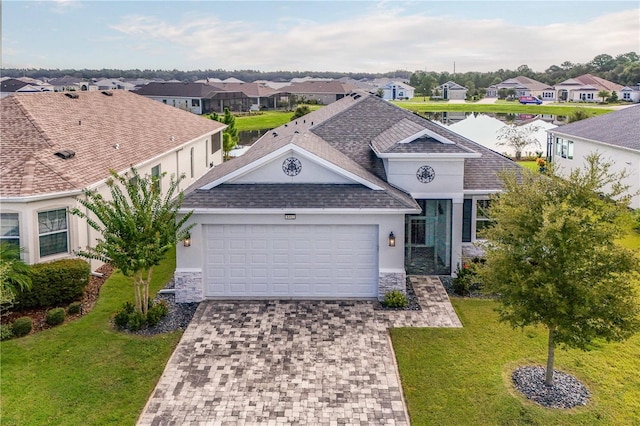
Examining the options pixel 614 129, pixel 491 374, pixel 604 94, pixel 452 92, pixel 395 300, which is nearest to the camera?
pixel 491 374

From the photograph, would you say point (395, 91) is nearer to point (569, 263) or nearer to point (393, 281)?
point (393, 281)

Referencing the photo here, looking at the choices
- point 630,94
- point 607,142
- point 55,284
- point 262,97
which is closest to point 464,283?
point 55,284

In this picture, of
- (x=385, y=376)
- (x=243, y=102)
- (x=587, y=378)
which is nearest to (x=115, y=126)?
(x=385, y=376)

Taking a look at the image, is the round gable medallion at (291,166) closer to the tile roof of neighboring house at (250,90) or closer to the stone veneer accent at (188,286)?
the stone veneer accent at (188,286)

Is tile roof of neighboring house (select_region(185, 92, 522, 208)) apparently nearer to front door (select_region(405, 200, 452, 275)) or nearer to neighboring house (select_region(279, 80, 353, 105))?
front door (select_region(405, 200, 452, 275))

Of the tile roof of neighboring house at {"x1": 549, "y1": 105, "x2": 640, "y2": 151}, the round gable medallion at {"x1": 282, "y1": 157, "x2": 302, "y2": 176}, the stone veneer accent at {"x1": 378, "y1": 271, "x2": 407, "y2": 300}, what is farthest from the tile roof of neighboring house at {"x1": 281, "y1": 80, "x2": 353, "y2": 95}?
the stone veneer accent at {"x1": 378, "y1": 271, "x2": 407, "y2": 300}

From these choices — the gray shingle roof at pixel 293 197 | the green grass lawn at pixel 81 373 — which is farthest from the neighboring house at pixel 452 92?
the green grass lawn at pixel 81 373
